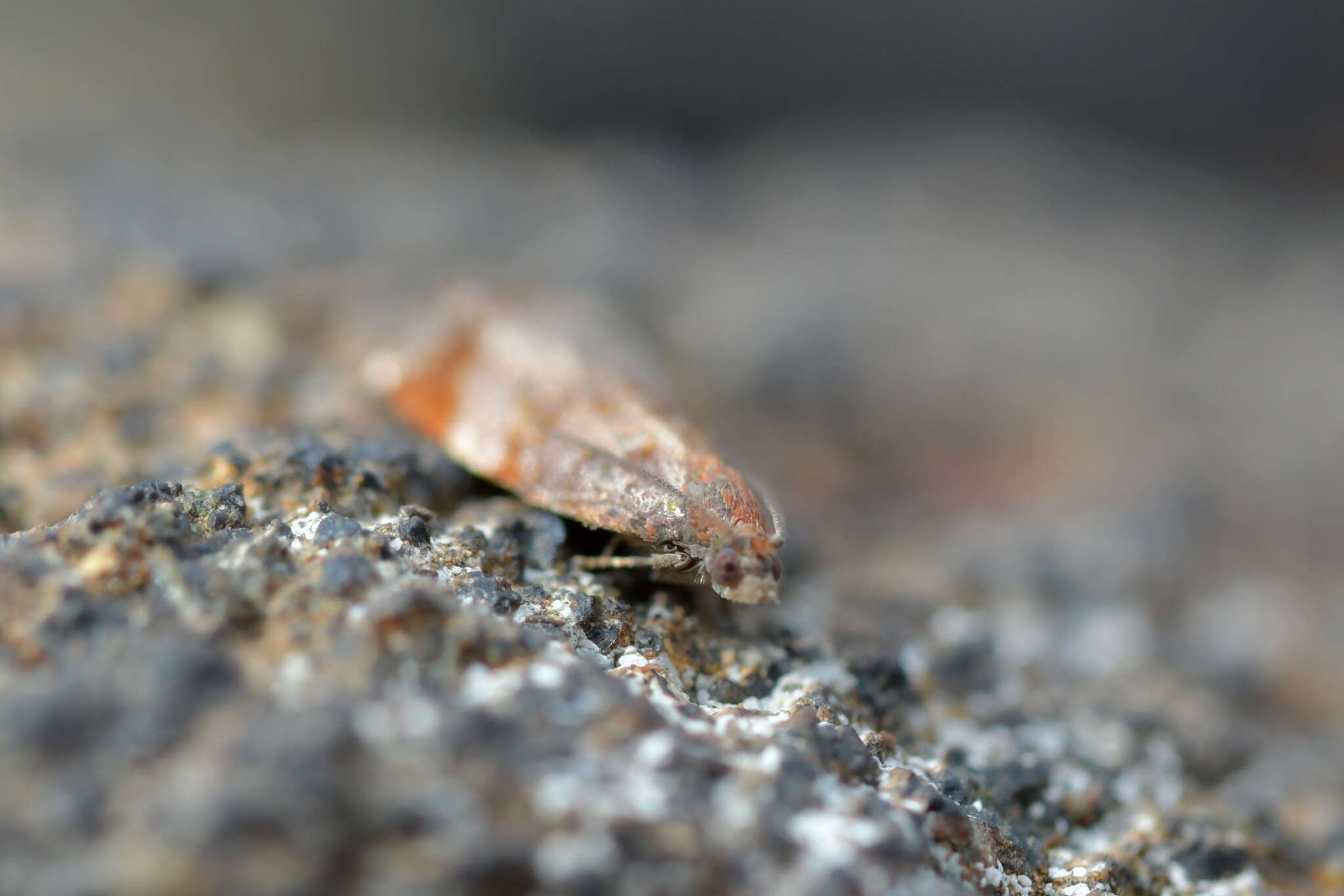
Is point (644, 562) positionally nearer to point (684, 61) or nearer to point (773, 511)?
point (773, 511)

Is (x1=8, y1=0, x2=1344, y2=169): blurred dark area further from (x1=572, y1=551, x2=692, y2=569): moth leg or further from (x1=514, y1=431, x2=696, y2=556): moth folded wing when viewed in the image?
(x1=572, y1=551, x2=692, y2=569): moth leg

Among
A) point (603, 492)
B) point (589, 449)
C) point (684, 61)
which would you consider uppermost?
point (684, 61)

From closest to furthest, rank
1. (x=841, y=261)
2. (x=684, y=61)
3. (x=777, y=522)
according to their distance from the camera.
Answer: (x=777, y=522), (x=841, y=261), (x=684, y=61)

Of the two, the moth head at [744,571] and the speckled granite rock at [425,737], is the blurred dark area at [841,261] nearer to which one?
the moth head at [744,571]

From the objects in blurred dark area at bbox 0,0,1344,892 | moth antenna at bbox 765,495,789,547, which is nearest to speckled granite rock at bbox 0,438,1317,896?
moth antenna at bbox 765,495,789,547

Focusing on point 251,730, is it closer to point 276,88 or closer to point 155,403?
point 155,403

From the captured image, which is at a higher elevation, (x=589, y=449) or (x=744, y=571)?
(x=589, y=449)

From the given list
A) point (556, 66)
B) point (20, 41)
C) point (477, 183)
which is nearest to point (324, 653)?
point (477, 183)

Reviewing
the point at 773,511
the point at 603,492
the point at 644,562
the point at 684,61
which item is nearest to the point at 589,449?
the point at 603,492
